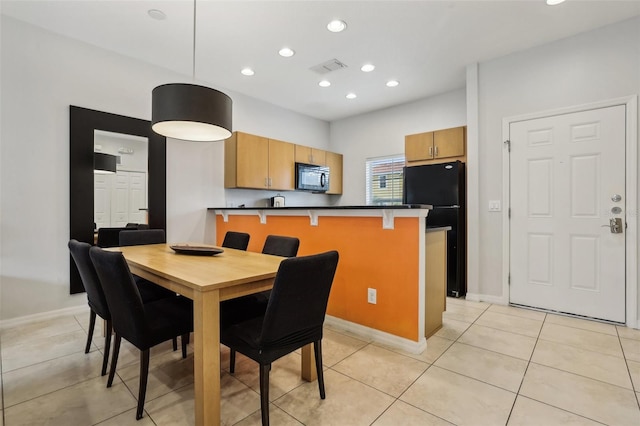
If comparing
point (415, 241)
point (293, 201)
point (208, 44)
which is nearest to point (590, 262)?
point (415, 241)

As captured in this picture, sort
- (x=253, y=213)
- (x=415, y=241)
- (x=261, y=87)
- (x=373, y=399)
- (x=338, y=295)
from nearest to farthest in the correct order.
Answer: (x=373, y=399)
(x=415, y=241)
(x=338, y=295)
(x=253, y=213)
(x=261, y=87)

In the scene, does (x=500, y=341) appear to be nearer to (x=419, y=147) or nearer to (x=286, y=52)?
(x=419, y=147)

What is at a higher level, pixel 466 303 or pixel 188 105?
pixel 188 105

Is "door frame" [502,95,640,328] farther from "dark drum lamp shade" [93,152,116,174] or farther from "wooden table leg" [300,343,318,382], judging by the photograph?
"dark drum lamp shade" [93,152,116,174]

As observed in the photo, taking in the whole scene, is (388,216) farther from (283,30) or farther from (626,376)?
(283,30)

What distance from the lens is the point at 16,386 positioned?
1877 millimetres

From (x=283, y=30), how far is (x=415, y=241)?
2.36 meters

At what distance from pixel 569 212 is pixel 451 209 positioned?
3.77 ft

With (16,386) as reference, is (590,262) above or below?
above

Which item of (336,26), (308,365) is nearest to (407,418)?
(308,365)

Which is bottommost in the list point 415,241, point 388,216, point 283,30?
point 415,241

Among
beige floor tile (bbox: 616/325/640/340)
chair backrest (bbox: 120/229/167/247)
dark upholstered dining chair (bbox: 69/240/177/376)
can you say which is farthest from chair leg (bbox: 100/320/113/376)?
beige floor tile (bbox: 616/325/640/340)

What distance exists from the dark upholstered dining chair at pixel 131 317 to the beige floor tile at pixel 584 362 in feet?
8.19

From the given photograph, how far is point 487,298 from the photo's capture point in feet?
11.8
